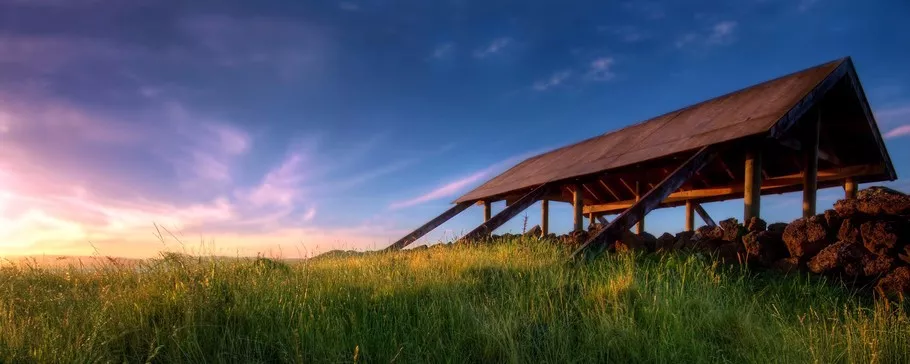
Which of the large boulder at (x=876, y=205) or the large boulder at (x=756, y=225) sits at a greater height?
the large boulder at (x=876, y=205)

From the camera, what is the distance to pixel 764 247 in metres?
6.63

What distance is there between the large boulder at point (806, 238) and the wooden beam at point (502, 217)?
579 cm

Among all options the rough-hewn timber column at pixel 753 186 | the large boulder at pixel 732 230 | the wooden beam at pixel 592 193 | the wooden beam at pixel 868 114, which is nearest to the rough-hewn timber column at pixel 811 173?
the wooden beam at pixel 868 114

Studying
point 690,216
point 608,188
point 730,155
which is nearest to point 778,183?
point 690,216

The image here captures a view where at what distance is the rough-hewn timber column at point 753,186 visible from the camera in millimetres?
8422

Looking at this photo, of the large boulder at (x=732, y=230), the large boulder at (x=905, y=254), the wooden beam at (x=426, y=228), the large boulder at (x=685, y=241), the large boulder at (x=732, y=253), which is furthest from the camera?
the wooden beam at (x=426, y=228)

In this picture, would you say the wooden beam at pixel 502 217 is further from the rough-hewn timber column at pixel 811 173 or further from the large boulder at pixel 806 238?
the large boulder at pixel 806 238

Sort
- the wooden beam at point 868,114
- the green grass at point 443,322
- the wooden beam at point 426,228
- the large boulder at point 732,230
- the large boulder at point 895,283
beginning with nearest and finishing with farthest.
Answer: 1. the green grass at point 443,322
2. the large boulder at point 895,283
3. the large boulder at point 732,230
4. the wooden beam at point 868,114
5. the wooden beam at point 426,228

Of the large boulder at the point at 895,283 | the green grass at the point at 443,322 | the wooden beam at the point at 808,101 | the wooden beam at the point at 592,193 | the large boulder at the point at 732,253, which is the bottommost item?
the green grass at the point at 443,322

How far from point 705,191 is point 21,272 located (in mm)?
14581

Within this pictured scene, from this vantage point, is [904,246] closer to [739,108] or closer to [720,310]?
[720,310]

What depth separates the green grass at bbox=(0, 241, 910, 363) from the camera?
390 cm

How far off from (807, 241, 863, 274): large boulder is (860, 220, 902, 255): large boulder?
0.14 metres

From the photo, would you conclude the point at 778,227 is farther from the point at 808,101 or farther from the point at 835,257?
the point at 808,101
